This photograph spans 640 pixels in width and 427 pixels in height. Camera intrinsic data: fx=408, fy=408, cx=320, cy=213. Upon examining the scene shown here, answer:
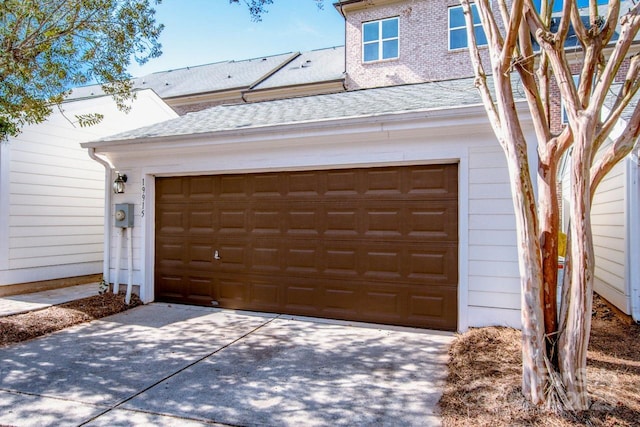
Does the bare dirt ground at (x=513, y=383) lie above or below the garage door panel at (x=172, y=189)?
below

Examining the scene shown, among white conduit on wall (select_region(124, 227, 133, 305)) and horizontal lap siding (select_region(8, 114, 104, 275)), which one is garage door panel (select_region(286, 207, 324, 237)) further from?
horizontal lap siding (select_region(8, 114, 104, 275))

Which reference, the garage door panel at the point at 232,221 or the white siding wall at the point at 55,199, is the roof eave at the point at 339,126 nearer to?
the garage door panel at the point at 232,221

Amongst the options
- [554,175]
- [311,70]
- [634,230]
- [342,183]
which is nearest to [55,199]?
[342,183]

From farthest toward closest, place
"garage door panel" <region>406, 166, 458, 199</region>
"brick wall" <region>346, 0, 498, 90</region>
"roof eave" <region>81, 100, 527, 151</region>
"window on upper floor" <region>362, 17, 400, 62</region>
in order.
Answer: "window on upper floor" <region>362, 17, 400, 62</region>
"brick wall" <region>346, 0, 498, 90</region>
"garage door panel" <region>406, 166, 458, 199</region>
"roof eave" <region>81, 100, 527, 151</region>

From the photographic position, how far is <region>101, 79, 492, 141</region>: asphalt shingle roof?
18.3 ft

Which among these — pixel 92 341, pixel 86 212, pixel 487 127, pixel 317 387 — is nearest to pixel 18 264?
pixel 86 212

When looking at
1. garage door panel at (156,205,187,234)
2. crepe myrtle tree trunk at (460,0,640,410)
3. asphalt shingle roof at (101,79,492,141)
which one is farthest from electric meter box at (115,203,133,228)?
crepe myrtle tree trunk at (460,0,640,410)

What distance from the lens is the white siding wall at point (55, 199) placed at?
24.1ft

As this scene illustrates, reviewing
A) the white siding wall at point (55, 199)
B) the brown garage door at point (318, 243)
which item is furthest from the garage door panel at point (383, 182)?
the white siding wall at point (55, 199)

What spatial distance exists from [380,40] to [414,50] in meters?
1.41

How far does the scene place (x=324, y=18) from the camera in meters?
5.54

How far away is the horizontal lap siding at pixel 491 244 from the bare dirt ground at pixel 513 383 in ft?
0.84

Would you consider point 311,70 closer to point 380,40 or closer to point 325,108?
point 380,40

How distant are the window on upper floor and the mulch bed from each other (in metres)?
12.1
